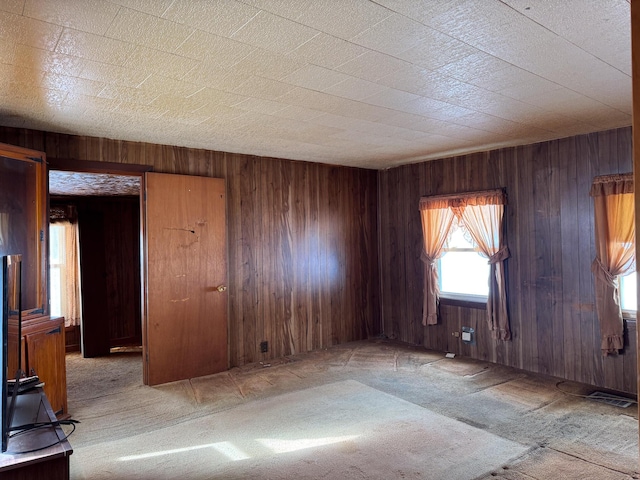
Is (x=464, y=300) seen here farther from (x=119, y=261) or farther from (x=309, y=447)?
(x=119, y=261)

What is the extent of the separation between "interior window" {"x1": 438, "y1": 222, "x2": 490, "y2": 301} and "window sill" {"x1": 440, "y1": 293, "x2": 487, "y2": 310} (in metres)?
0.02

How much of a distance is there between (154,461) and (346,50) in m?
2.72

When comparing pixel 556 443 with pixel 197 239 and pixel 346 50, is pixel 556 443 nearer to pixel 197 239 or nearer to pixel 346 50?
pixel 346 50

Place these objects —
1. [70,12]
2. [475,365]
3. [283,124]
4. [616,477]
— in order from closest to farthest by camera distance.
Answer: [70,12] < [616,477] < [283,124] < [475,365]

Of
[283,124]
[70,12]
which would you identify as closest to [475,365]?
[283,124]

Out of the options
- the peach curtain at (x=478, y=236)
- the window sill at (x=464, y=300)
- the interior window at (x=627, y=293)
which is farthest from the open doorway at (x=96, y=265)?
the interior window at (x=627, y=293)

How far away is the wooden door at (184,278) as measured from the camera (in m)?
4.05

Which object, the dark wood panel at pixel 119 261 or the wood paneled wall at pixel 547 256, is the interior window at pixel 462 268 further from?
the dark wood panel at pixel 119 261

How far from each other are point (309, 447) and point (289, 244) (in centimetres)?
268

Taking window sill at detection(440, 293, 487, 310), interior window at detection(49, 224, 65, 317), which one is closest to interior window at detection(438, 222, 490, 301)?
window sill at detection(440, 293, 487, 310)

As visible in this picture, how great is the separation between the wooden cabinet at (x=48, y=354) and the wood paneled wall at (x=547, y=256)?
4.02m

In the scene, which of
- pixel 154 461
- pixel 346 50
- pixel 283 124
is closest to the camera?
pixel 346 50

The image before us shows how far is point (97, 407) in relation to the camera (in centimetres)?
359

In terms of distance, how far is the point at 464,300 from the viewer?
4.98m
